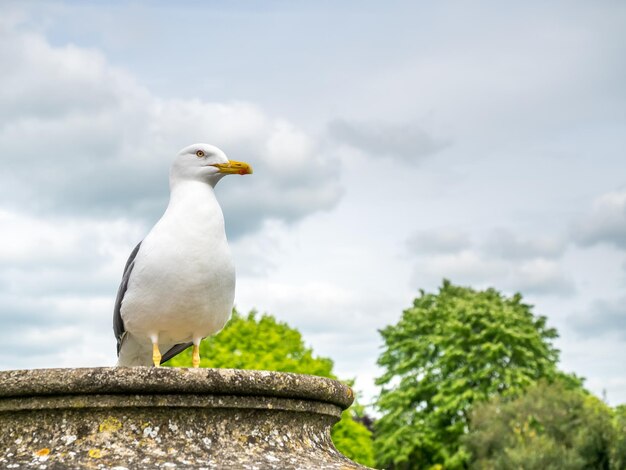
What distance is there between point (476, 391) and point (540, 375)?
4207 millimetres

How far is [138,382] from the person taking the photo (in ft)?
15.6

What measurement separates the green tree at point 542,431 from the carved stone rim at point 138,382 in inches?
1247

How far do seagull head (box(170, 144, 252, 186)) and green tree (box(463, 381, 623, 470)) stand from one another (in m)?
30.8

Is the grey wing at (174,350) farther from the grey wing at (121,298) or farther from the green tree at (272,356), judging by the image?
the green tree at (272,356)

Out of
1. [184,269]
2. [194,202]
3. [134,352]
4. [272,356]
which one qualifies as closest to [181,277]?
[184,269]

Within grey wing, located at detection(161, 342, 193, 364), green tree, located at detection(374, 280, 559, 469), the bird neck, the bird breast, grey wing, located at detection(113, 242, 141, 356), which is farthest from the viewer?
green tree, located at detection(374, 280, 559, 469)

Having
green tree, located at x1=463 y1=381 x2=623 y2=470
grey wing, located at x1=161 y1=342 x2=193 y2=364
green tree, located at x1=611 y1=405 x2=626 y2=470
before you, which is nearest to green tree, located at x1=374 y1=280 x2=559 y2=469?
green tree, located at x1=463 y1=381 x2=623 y2=470

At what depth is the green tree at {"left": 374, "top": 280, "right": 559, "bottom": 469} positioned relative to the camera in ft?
138

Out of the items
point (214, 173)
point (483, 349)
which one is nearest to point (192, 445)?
point (214, 173)

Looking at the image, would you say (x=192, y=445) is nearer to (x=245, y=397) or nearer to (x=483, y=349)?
(x=245, y=397)

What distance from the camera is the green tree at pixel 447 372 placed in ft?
138

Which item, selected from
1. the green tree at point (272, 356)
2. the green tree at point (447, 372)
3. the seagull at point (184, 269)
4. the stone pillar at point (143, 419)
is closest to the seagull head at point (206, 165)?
the seagull at point (184, 269)

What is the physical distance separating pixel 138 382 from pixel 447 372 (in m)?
40.4

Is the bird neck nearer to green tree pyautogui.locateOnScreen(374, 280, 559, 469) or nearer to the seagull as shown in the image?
the seagull
